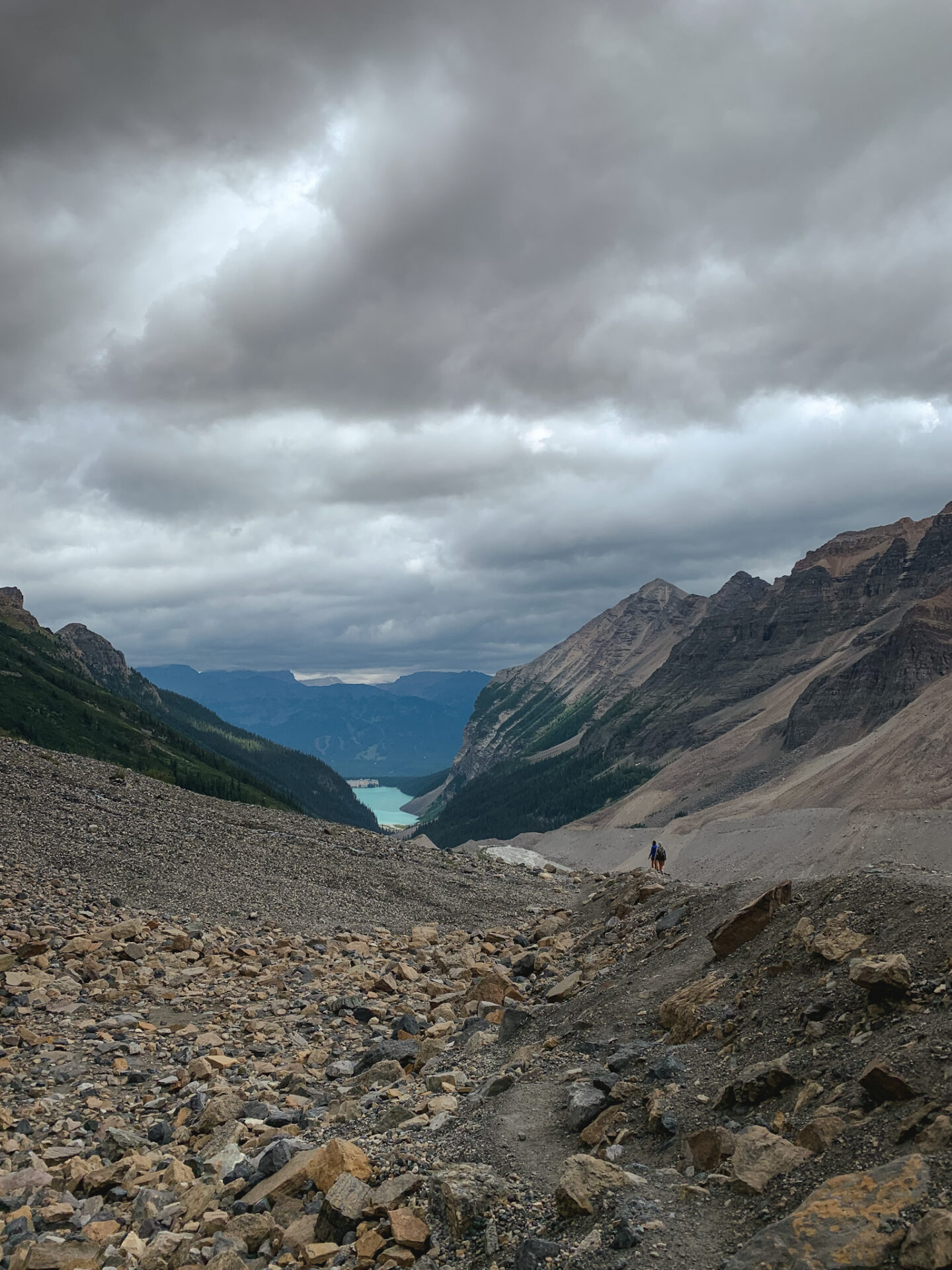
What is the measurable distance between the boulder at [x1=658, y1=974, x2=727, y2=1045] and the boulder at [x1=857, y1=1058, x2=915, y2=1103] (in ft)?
15.4

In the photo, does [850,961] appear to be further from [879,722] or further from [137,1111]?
[879,722]

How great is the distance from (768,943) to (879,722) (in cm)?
13418

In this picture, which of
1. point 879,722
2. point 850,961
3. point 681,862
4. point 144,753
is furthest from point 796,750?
point 850,961

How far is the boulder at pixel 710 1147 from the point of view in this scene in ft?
30.0

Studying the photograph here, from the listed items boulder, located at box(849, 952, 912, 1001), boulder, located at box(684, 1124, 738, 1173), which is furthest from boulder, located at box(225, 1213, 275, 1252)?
boulder, located at box(849, 952, 912, 1001)

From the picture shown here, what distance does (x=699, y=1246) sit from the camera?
25.4ft

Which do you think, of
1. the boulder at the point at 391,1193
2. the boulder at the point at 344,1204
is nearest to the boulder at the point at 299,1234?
the boulder at the point at 344,1204

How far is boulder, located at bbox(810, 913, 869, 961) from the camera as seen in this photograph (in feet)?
44.0

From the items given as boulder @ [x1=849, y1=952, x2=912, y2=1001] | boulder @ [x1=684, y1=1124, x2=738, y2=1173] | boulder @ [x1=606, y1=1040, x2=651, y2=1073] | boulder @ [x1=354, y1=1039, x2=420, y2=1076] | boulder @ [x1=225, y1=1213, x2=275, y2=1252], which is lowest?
boulder @ [x1=354, y1=1039, x2=420, y2=1076]

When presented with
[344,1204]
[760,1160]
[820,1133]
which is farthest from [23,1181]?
[820,1133]

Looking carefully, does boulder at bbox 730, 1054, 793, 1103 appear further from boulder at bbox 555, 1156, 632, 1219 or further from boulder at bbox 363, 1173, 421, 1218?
boulder at bbox 363, 1173, 421, 1218

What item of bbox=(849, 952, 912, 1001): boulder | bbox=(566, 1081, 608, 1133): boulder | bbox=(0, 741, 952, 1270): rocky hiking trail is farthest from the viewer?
bbox=(566, 1081, 608, 1133): boulder

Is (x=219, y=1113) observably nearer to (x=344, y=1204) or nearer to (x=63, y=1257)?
(x=63, y=1257)

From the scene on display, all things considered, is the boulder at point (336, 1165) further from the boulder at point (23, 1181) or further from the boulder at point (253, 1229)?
the boulder at point (23, 1181)
